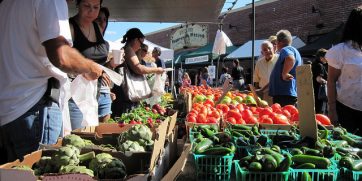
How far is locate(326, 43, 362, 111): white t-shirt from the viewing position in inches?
136

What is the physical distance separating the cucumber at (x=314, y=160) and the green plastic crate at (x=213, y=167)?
33 cm

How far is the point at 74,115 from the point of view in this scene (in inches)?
130

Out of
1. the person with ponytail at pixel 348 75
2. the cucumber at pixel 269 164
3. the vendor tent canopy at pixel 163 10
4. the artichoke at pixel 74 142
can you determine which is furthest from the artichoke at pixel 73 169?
the vendor tent canopy at pixel 163 10

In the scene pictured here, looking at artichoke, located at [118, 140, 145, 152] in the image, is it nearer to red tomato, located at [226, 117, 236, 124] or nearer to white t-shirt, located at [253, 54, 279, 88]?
red tomato, located at [226, 117, 236, 124]

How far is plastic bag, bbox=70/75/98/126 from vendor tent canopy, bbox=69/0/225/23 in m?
2.76

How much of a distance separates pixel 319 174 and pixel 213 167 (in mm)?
501

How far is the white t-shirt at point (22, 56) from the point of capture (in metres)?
2.17

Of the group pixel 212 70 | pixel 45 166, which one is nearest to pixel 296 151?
pixel 45 166

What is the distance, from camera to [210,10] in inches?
261

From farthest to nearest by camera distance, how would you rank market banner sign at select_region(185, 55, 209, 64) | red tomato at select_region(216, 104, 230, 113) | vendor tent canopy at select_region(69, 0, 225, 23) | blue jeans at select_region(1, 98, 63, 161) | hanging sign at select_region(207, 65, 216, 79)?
market banner sign at select_region(185, 55, 209, 64) → hanging sign at select_region(207, 65, 216, 79) → vendor tent canopy at select_region(69, 0, 225, 23) → red tomato at select_region(216, 104, 230, 113) → blue jeans at select_region(1, 98, 63, 161)

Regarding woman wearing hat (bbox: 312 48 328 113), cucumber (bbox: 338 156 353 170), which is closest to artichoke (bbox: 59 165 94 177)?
cucumber (bbox: 338 156 353 170)

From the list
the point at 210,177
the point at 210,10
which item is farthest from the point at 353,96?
the point at 210,10

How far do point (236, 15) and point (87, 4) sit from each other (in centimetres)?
1815

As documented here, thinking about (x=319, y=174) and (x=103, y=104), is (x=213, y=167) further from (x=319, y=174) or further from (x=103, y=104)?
(x=103, y=104)
